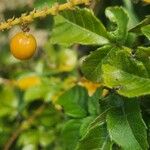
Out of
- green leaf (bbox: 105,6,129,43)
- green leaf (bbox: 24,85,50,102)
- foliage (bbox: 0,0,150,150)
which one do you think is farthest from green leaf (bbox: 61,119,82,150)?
green leaf (bbox: 24,85,50,102)

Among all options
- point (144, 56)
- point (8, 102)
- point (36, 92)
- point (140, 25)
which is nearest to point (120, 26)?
point (140, 25)

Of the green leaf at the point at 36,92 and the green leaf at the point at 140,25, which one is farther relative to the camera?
the green leaf at the point at 36,92

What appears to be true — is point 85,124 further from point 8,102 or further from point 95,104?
point 8,102

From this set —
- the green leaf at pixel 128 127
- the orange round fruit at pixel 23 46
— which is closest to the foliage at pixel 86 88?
the green leaf at pixel 128 127

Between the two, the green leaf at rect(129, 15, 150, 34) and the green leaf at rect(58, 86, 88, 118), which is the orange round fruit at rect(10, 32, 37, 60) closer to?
the green leaf at rect(129, 15, 150, 34)

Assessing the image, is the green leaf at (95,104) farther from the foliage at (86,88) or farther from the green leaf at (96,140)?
the green leaf at (96,140)

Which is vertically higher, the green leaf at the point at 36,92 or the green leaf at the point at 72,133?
the green leaf at the point at 72,133

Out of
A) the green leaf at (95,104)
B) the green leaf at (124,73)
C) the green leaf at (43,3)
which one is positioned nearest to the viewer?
the green leaf at (124,73)
